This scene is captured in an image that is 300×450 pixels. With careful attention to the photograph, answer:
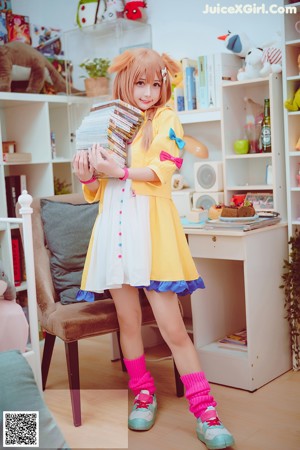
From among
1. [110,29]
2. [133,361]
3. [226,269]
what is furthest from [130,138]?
[110,29]

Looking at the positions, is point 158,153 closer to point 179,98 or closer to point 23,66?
point 179,98

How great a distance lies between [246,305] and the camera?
104 inches

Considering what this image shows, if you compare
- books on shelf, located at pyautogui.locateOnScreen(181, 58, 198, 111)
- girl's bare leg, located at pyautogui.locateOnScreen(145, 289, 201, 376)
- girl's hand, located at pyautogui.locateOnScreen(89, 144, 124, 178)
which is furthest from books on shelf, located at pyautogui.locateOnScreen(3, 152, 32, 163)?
girl's bare leg, located at pyautogui.locateOnScreen(145, 289, 201, 376)

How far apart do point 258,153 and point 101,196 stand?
0.90 meters

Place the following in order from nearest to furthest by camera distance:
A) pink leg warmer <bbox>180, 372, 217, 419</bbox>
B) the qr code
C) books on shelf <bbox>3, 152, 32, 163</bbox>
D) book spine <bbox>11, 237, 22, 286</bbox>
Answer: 1. the qr code
2. pink leg warmer <bbox>180, 372, 217, 419</bbox>
3. books on shelf <bbox>3, 152, 32, 163</bbox>
4. book spine <bbox>11, 237, 22, 286</bbox>

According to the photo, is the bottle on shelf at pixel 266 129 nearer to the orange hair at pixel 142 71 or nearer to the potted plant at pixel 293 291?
the potted plant at pixel 293 291

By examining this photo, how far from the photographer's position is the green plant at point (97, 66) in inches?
136

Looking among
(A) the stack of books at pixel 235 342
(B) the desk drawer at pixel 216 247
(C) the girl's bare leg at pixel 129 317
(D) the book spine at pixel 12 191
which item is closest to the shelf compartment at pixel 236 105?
(B) the desk drawer at pixel 216 247

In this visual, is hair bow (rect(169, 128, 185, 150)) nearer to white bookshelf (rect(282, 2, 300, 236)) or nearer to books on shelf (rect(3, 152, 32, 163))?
white bookshelf (rect(282, 2, 300, 236))

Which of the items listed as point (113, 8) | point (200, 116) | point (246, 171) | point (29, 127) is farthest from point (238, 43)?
point (29, 127)

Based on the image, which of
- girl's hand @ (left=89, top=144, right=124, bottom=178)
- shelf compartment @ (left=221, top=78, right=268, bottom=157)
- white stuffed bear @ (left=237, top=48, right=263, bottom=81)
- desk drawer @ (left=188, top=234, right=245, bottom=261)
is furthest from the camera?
shelf compartment @ (left=221, top=78, right=268, bottom=157)

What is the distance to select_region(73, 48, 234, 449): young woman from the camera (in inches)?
86.5

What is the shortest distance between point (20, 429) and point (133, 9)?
2.48 m

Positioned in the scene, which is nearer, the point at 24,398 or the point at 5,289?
the point at 24,398
